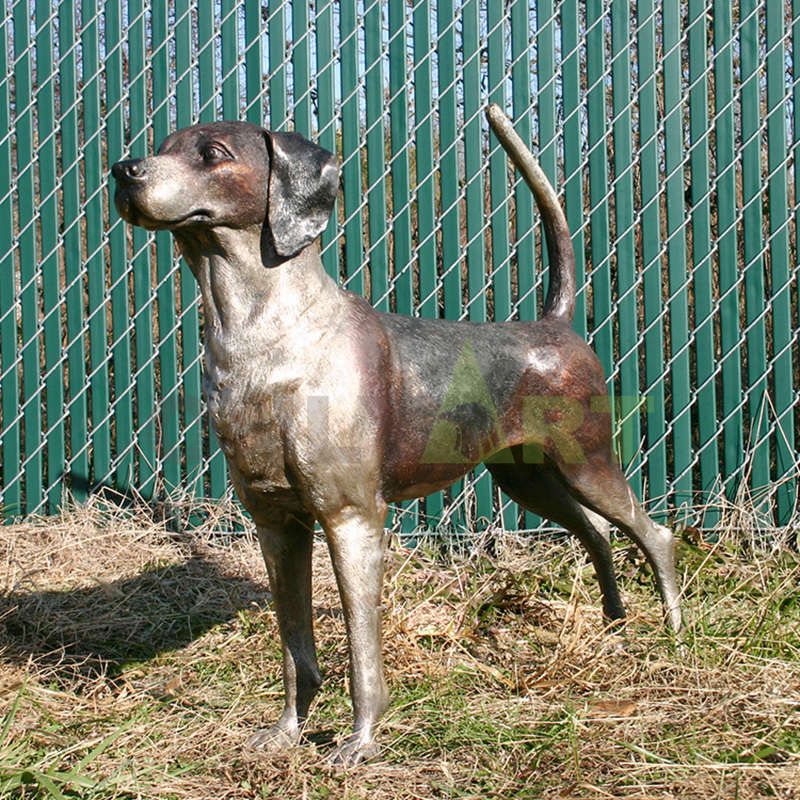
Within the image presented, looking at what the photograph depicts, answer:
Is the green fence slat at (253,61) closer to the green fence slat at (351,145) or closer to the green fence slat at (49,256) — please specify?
the green fence slat at (351,145)

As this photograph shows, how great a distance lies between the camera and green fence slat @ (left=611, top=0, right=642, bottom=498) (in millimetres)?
4207

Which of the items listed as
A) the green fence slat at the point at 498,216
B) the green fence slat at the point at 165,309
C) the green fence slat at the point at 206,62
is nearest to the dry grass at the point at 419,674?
the green fence slat at the point at 498,216

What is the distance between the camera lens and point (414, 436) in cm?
264

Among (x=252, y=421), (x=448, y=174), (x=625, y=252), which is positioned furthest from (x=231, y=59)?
(x=252, y=421)

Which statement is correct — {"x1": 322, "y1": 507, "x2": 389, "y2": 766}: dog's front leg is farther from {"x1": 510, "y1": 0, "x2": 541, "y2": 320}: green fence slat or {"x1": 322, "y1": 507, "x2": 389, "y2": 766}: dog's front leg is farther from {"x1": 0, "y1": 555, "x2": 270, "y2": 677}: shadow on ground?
{"x1": 510, "y1": 0, "x2": 541, "y2": 320}: green fence slat

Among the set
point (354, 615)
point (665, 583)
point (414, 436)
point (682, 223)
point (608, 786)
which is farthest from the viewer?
point (682, 223)

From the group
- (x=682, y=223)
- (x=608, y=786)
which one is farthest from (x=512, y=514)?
(x=608, y=786)

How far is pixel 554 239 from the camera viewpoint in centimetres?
319

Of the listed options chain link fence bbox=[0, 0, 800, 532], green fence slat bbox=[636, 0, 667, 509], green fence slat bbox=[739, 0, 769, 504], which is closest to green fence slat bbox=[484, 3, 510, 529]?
chain link fence bbox=[0, 0, 800, 532]

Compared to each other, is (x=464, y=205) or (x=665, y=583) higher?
(x=464, y=205)

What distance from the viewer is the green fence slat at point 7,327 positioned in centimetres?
443

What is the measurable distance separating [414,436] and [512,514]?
175 centimetres

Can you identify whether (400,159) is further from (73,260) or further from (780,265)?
(780,265)

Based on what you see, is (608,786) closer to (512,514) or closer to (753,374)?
(512,514)
